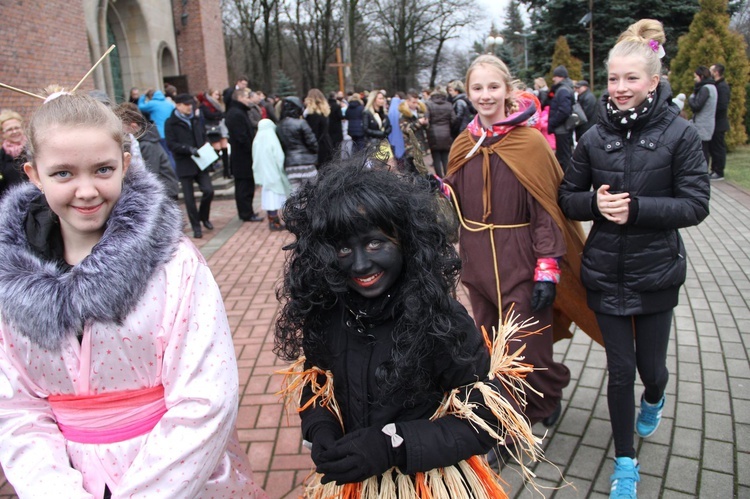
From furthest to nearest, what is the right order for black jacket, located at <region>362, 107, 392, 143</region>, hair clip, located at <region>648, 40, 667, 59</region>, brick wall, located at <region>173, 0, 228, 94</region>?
brick wall, located at <region>173, 0, 228, 94</region> → black jacket, located at <region>362, 107, 392, 143</region> → hair clip, located at <region>648, 40, 667, 59</region>

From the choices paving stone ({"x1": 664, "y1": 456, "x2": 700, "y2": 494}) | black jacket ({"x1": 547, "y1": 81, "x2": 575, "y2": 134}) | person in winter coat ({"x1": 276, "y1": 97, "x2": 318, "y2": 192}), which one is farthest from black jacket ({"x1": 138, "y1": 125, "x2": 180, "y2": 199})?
black jacket ({"x1": 547, "y1": 81, "x2": 575, "y2": 134})

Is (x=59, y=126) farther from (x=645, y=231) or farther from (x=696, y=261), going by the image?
(x=696, y=261)

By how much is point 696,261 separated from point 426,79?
45468mm

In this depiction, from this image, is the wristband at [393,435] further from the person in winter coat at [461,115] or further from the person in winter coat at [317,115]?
the person in winter coat at [461,115]

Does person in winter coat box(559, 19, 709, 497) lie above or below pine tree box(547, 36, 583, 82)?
below

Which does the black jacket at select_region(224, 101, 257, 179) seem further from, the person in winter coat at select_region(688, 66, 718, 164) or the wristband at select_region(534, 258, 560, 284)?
the person in winter coat at select_region(688, 66, 718, 164)

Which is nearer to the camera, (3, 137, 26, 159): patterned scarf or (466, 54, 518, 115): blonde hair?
(466, 54, 518, 115): blonde hair

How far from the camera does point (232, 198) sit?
1216 cm

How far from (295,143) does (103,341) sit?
23.7 feet

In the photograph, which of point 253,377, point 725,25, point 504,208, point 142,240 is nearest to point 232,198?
point 253,377

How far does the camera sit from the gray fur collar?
5.09ft

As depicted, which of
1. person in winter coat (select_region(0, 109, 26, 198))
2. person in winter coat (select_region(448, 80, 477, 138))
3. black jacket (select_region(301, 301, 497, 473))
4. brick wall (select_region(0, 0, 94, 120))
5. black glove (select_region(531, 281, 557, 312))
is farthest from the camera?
person in winter coat (select_region(448, 80, 477, 138))

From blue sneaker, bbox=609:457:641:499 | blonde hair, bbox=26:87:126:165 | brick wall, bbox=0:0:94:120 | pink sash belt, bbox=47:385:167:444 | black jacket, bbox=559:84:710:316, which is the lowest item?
blue sneaker, bbox=609:457:641:499

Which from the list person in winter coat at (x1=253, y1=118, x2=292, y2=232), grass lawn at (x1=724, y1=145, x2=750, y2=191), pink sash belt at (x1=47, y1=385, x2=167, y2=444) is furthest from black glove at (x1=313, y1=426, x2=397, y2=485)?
grass lawn at (x1=724, y1=145, x2=750, y2=191)
